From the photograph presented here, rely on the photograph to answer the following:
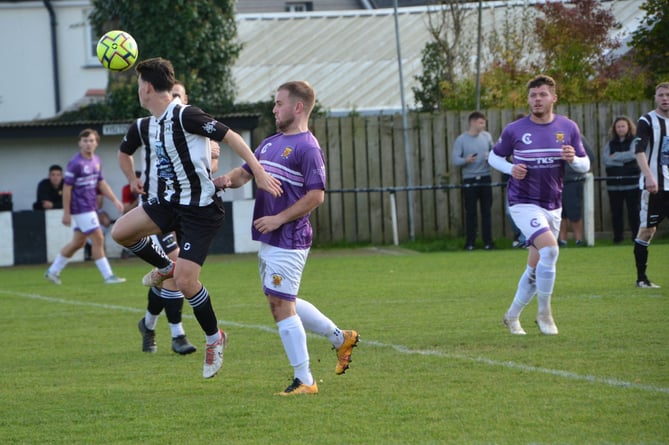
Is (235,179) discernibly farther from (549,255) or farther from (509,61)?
(509,61)

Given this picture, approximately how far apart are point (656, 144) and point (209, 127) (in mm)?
6429

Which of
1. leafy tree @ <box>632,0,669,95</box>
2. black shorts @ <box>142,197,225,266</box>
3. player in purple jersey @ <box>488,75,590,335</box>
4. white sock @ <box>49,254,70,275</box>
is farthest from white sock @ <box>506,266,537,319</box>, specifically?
leafy tree @ <box>632,0,669,95</box>

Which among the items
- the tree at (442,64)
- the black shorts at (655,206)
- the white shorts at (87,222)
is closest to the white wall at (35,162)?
the tree at (442,64)

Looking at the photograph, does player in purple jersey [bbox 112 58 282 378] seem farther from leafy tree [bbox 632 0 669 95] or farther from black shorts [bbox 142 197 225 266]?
leafy tree [bbox 632 0 669 95]

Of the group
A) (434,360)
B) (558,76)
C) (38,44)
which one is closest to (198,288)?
(434,360)

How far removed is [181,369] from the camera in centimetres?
816

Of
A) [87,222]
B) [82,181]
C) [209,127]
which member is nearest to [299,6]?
[82,181]

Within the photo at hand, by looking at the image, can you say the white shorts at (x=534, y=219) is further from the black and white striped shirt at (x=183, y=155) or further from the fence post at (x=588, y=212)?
the fence post at (x=588, y=212)

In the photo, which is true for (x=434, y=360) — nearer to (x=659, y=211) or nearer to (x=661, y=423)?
(x=661, y=423)

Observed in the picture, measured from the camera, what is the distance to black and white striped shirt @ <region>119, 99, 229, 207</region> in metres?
7.58

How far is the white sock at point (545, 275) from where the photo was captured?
9.18m

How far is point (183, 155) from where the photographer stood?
766cm

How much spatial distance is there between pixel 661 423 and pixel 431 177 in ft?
55.3

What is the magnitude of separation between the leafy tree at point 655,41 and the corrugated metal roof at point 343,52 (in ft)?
17.0
